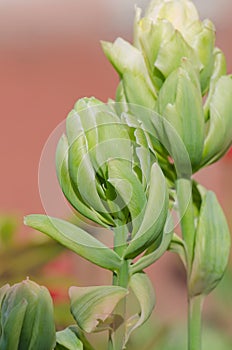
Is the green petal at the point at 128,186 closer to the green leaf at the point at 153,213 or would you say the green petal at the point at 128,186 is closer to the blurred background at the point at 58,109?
the green leaf at the point at 153,213

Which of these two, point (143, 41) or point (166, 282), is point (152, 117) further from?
point (166, 282)

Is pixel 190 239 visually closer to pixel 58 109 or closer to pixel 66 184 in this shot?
pixel 66 184

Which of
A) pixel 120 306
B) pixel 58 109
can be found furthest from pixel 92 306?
pixel 58 109

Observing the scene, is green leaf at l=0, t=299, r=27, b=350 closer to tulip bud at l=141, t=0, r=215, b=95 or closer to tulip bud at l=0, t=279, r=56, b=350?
tulip bud at l=0, t=279, r=56, b=350

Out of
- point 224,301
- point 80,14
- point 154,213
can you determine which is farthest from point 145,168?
point 80,14

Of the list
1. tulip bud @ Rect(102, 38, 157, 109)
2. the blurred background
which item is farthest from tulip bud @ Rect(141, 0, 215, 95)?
the blurred background

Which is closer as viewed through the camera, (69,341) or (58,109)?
(69,341)
